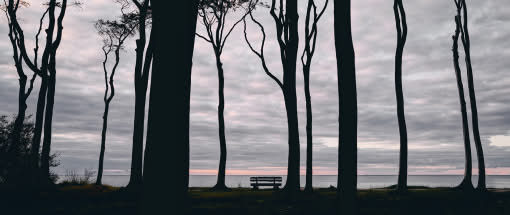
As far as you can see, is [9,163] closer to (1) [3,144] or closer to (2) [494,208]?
(1) [3,144]

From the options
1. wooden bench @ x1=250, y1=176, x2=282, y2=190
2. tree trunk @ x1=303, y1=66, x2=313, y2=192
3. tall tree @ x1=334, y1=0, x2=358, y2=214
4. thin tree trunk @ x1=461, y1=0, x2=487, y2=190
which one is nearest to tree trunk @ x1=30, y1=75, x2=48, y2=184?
tree trunk @ x1=303, y1=66, x2=313, y2=192

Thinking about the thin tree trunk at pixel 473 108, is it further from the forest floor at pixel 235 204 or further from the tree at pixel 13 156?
the tree at pixel 13 156

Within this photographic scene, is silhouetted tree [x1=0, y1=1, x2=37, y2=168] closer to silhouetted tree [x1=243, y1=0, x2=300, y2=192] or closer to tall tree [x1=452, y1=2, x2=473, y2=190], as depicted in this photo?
silhouetted tree [x1=243, y1=0, x2=300, y2=192]

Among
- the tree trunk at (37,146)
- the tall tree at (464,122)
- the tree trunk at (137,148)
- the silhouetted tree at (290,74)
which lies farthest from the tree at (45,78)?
the tall tree at (464,122)

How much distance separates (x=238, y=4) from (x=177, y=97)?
2290cm

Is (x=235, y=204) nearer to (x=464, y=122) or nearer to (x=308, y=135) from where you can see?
(x=308, y=135)

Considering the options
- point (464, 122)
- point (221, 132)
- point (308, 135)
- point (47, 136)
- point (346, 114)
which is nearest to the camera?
point (346, 114)

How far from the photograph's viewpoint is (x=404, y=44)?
21.0 m

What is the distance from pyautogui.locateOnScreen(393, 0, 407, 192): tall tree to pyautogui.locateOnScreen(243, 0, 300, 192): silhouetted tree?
14.2 ft

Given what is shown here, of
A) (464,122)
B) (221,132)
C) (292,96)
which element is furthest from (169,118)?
(464,122)

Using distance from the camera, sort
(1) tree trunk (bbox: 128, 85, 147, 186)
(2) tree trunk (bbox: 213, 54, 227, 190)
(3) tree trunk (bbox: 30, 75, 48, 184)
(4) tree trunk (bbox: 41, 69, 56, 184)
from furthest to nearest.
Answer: (2) tree trunk (bbox: 213, 54, 227, 190), (4) tree trunk (bbox: 41, 69, 56, 184), (3) tree trunk (bbox: 30, 75, 48, 184), (1) tree trunk (bbox: 128, 85, 147, 186)

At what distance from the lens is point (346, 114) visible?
9172 mm

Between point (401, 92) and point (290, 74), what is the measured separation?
202 inches

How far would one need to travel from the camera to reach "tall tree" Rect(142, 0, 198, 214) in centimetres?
521
